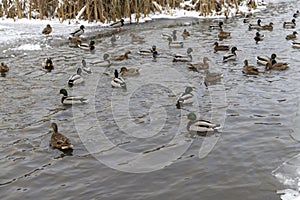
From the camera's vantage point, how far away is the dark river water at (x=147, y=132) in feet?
27.4

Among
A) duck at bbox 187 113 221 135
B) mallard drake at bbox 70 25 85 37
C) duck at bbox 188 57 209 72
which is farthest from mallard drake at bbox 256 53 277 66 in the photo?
mallard drake at bbox 70 25 85 37

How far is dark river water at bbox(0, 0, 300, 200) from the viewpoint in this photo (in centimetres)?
834

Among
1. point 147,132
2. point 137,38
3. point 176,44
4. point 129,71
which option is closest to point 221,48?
point 176,44

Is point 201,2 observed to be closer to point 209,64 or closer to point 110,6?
point 110,6

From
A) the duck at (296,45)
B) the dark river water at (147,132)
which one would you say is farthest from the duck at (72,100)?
the duck at (296,45)

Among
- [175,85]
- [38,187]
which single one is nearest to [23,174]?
[38,187]

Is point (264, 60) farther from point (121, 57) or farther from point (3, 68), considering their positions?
point (3, 68)

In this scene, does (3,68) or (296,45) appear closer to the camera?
(3,68)

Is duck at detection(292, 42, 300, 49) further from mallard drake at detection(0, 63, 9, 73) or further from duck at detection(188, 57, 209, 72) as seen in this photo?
mallard drake at detection(0, 63, 9, 73)

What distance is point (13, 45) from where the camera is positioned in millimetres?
21953

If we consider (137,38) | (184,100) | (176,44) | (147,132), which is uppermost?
(137,38)

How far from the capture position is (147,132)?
11.0m

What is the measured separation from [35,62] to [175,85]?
7435mm

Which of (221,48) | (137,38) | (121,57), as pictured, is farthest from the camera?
(137,38)
